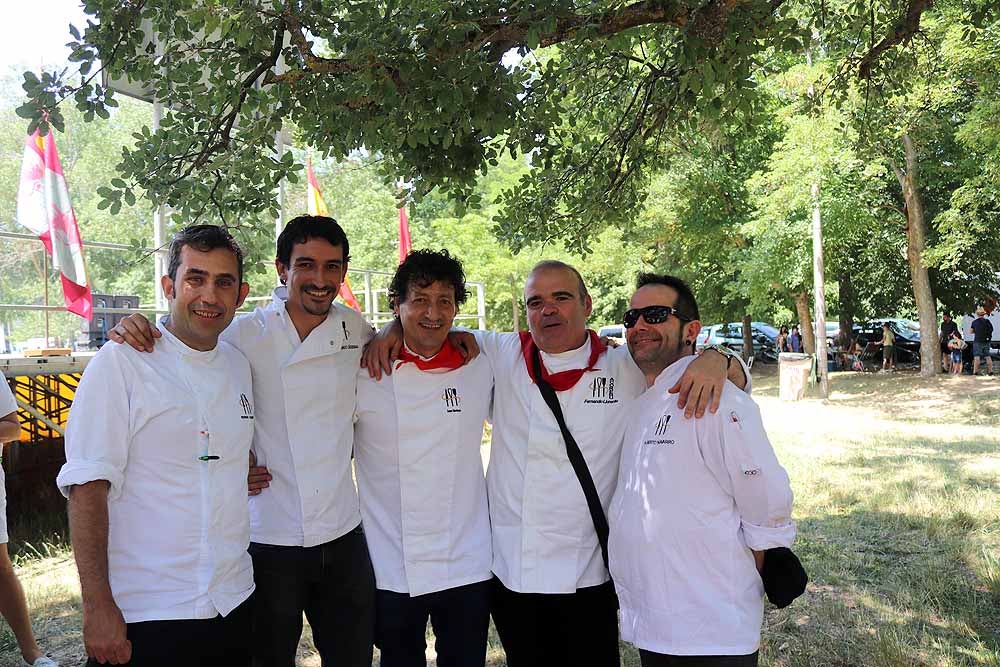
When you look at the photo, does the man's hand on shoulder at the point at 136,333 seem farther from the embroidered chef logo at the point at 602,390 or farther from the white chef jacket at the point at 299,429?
the embroidered chef logo at the point at 602,390

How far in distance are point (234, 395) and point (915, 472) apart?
9.84m

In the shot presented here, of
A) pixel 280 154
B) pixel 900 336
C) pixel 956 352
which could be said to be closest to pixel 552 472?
pixel 280 154

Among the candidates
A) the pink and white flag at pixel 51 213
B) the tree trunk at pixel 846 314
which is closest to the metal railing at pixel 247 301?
the pink and white flag at pixel 51 213

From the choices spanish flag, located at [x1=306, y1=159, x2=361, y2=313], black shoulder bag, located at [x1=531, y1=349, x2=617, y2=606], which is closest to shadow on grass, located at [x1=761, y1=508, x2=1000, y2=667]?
black shoulder bag, located at [x1=531, y1=349, x2=617, y2=606]

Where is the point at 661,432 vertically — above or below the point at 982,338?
below

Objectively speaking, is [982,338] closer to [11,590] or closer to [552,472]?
[552,472]

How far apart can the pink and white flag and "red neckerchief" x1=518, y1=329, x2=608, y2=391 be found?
24.4 feet

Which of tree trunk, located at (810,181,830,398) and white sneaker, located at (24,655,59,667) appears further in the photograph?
tree trunk, located at (810,181,830,398)

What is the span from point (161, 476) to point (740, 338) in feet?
115

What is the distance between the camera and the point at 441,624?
3547 millimetres

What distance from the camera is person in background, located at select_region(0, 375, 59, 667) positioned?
5.04 m

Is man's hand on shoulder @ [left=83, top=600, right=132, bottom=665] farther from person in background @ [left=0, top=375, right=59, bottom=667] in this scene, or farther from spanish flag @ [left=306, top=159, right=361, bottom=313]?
spanish flag @ [left=306, top=159, right=361, bottom=313]

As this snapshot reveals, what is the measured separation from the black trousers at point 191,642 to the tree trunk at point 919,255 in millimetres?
21474

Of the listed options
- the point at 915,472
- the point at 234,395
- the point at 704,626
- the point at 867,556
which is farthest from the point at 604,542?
the point at 915,472
